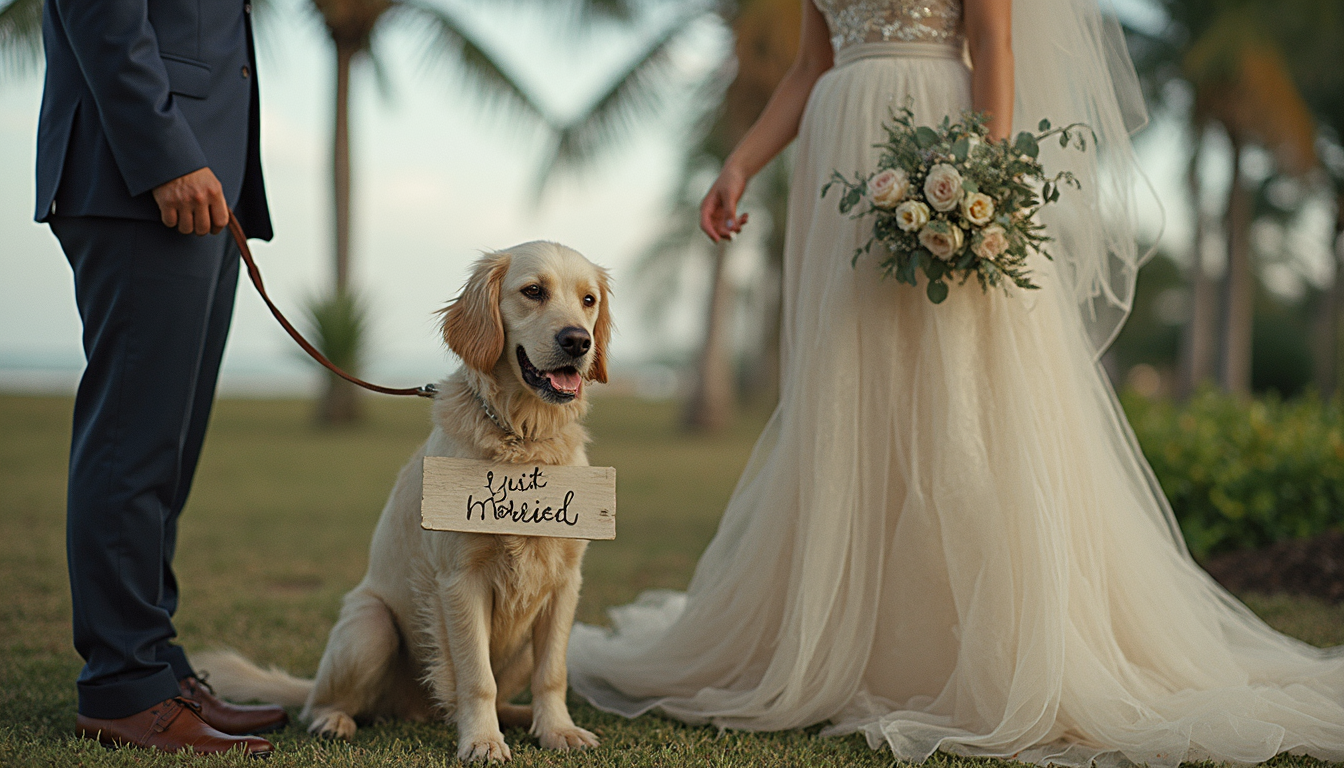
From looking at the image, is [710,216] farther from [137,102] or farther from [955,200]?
[137,102]

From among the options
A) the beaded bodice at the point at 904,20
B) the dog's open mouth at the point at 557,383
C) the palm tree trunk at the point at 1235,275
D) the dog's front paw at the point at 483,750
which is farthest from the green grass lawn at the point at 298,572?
the palm tree trunk at the point at 1235,275

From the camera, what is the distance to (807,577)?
2.86m

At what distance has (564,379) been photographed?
2.51 m

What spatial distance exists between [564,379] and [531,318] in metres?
0.19

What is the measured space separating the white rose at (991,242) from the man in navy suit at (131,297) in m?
1.99

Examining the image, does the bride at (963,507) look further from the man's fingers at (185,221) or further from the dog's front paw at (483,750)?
the man's fingers at (185,221)

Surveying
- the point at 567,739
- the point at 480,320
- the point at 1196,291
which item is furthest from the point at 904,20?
the point at 1196,291

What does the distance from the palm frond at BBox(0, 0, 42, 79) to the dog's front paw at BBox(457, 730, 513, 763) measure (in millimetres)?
13007

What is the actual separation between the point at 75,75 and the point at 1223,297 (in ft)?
65.0

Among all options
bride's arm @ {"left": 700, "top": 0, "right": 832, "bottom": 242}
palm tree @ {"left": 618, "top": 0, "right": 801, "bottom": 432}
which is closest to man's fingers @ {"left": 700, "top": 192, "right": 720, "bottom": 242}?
bride's arm @ {"left": 700, "top": 0, "right": 832, "bottom": 242}

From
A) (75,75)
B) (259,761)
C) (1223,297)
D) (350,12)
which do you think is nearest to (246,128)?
(75,75)

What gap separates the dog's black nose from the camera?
2.44 m

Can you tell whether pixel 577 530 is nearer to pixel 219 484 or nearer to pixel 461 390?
pixel 461 390

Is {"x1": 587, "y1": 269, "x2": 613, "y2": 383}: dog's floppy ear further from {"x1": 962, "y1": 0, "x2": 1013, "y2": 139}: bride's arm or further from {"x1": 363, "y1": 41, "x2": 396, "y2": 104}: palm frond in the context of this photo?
{"x1": 363, "y1": 41, "x2": 396, "y2": 104}: palm frond
